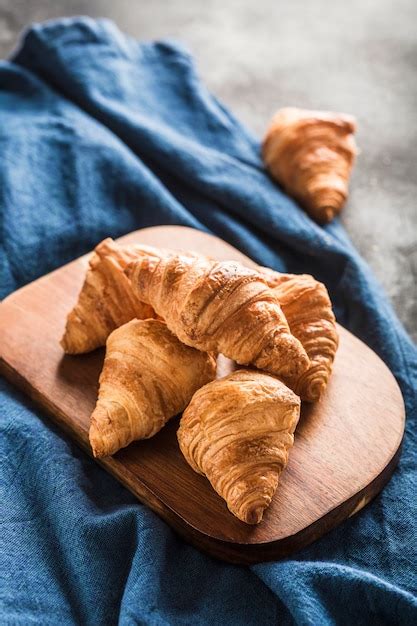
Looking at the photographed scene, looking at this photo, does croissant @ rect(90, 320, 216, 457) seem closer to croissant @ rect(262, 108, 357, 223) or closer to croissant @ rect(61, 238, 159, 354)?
croissant @ rect(61, 238, 159, 354)

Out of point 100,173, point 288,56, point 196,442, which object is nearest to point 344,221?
point 100,173

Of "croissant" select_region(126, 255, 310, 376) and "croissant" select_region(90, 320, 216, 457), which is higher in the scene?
"croissant" select_region(126, 255, 310, 376)

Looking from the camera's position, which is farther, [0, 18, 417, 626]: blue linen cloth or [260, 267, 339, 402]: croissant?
[260, 267, 339, 402]: croissant

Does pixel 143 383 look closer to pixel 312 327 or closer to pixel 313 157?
pixel 312 327

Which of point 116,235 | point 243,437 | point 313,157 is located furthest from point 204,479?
point 313,157

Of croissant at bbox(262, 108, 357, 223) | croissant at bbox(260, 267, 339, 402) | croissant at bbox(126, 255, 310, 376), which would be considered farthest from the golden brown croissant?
croissant at bbox(262, 108, 357, 223)

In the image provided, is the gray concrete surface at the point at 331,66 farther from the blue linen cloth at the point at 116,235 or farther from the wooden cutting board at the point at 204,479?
the wooden cutting board at the point at 204,479

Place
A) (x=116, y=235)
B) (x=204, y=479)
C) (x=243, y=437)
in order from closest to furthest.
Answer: (x=243, y=437)
(x=204, y=479)
(x=116, y=235)
